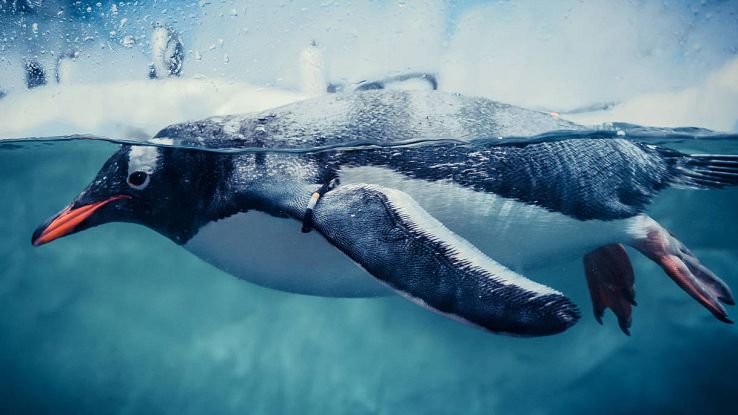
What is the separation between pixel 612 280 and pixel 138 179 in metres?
2.75

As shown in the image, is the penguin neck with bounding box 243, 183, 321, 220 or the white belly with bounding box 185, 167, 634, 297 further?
the white belly with bounding box 185, 167, 634, 297

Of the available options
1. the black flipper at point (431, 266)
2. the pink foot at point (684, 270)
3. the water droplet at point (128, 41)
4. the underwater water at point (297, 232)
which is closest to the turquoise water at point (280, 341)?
the underwater water at point (297, 232)

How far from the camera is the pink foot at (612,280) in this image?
2783mm

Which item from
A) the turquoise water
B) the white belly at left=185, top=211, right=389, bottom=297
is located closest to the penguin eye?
the white belly at left=185, top=211, right=389, bottom=297

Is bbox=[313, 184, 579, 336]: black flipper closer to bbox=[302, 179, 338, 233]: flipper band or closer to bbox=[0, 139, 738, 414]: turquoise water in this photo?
bbox=[302, 179, 338, 233]: flipper band

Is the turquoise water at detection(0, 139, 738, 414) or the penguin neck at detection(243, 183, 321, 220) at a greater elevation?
the penguin neck at detection(243, 183, 321, 220)

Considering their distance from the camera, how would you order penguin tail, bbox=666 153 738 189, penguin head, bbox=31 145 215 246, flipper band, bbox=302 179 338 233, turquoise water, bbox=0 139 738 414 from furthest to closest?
turquoise water, bbox=0 139 738 414 → penguin tail, bbox=666 153 738 189 → penguin head, bbox=31 145 215 246 → flipper band, bbox=302 179 338 233

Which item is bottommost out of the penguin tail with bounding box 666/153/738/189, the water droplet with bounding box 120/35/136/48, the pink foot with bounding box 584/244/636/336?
the pink foot with bounding box 584/244/636/336

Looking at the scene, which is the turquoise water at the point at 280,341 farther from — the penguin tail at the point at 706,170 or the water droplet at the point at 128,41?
the water droplet at the point at 128,41

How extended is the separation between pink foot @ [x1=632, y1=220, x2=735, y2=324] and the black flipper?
5.21ft

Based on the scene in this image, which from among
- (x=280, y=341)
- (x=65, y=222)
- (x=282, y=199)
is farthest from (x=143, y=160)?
(x=280, y=341)

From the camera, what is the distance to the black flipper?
114 centimetres

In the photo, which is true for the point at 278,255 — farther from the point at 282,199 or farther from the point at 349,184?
the point at 349,184

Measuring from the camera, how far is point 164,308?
681 cm
